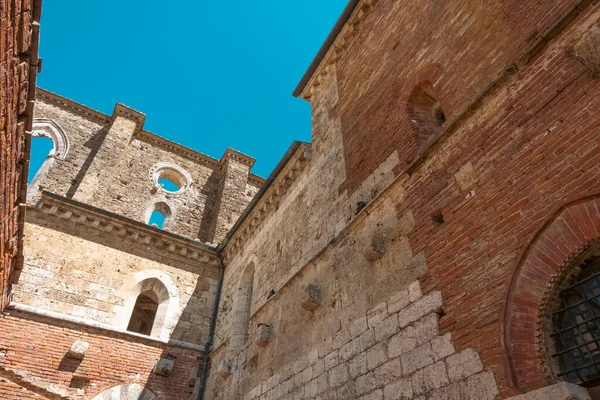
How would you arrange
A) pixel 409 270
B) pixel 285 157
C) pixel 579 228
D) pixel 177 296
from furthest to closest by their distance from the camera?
1. pixel 177 296
2. pixel 285 157
3. pixel 409 270
4. pixel 579 228

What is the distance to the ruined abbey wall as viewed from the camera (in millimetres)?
3467

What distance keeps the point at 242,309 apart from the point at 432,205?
240 inches

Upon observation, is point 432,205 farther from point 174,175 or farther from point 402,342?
point 174,175

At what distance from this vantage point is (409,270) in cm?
466

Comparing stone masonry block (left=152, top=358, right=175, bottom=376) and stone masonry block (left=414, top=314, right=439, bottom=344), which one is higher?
stone masonry block (left=152, top=358, right=175, bottom=376)

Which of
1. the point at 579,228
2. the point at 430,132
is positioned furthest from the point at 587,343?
the point at 430,132

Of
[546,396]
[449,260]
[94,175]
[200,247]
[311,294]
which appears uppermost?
[94,175]

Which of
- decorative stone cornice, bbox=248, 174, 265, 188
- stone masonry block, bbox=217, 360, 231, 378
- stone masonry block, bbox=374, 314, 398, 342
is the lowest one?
stone masonry block, bbox=374, 314, 398, 342

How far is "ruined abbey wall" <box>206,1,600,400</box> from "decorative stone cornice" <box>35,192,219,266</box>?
4001 millimetres

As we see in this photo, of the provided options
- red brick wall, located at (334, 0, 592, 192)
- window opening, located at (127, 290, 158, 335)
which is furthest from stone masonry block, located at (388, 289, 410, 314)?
window opening, located at (127, 290, 158, 335)

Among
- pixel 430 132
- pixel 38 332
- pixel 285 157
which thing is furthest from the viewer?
pixel 285 157

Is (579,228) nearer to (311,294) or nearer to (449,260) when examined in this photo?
(449,260)

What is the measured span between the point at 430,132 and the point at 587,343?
3.35 meters

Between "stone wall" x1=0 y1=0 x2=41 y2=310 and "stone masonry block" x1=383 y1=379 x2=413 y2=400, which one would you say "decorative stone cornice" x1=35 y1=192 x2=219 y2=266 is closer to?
"stone wall" x1=0 y1=0 x2=41 y2=310
